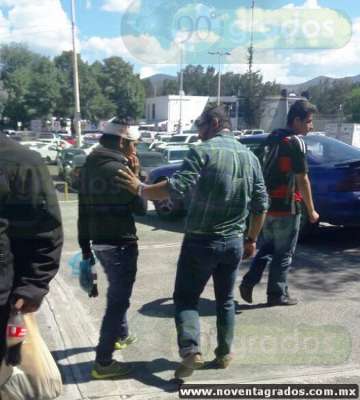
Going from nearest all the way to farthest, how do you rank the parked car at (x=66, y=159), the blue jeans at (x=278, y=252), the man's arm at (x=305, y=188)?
the man's arm at (x=305, y=188), the blue jeans at (x=278, y=252), the parked car at (x=66, y=159)

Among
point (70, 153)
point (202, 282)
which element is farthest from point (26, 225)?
point (70, 153)

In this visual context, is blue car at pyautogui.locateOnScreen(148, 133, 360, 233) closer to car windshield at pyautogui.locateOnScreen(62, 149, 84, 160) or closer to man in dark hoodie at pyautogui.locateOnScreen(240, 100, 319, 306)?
man in dark hoodie at pyautogui.locateOnScreen(240, 100, 319, 306)

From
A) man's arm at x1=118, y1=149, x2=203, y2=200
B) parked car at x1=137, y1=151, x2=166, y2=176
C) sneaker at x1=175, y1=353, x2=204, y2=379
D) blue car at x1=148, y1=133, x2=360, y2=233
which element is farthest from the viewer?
parked car at x1=137, y1=151, x2=166, y2=176

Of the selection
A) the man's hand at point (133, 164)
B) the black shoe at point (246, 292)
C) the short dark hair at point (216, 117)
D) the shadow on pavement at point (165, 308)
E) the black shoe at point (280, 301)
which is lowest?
the shadow on pavement at point (165, 308)

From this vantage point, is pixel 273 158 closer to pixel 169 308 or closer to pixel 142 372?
pixel 169 308

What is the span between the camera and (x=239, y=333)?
4.25 meters

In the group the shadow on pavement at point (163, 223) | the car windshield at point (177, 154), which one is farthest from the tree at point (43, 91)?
the shadow on pavement at point (163, 223)

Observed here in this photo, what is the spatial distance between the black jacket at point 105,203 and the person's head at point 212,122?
0.59 meters

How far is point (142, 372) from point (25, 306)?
1.55 m

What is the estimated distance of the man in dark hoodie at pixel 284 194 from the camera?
4637 mm

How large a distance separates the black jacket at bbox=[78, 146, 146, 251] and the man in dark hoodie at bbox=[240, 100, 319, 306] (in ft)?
5.53

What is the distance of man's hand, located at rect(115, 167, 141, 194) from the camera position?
3.30m

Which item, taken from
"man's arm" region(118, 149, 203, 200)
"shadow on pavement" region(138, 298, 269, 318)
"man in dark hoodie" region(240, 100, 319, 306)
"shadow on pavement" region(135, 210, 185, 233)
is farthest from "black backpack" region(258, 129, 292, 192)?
"shadow on pavement" region(135, 210, 185, 233)

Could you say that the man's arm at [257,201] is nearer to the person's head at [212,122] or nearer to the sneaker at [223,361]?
the person's head at [212,122]
